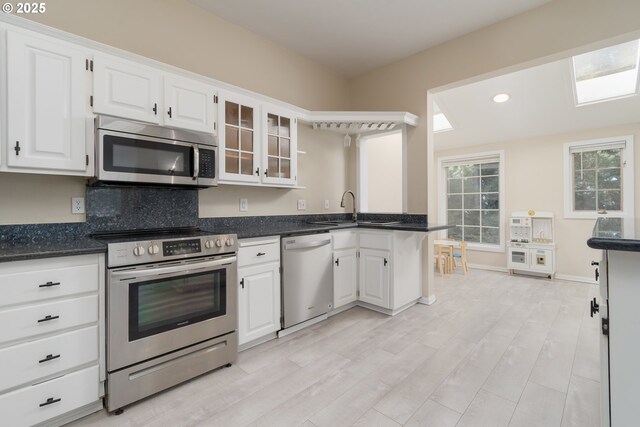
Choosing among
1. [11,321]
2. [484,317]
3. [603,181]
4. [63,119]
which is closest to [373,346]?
[484,317]

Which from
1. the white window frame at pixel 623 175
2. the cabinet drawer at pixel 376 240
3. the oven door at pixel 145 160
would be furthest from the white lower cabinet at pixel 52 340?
the white window frame at pixel 623 175

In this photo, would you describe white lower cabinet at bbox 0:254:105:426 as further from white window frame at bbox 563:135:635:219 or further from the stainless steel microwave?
white window frame at bbox 563:135:635:219

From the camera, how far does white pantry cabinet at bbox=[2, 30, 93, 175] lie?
1611mm

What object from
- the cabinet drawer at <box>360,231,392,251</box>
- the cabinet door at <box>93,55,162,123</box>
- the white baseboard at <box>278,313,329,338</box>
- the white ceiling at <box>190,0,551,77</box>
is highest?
the white ceiling at <box>190,0,551,77</box>

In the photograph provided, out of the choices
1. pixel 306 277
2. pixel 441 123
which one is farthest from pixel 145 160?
pixel 441 123

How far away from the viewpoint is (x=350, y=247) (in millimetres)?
3203

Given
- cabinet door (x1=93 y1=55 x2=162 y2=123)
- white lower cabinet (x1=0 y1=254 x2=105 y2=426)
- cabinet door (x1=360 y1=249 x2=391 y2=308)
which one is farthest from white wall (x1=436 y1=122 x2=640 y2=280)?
white lower cabinet (x1=0 y1=254 x2=105 y2=426)

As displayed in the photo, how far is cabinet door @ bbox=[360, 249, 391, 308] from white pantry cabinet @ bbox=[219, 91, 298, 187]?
44.9 inches

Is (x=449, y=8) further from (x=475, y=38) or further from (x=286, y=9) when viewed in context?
(x=286, y=9)

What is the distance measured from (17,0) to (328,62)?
9.39 feet

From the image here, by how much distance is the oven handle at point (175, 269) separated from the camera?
1664 millimetres

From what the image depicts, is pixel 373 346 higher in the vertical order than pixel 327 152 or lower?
lower

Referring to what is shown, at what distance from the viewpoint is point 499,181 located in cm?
523

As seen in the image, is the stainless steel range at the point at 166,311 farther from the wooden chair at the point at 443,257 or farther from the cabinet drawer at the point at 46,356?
the wooden chair at the point at 443,257
